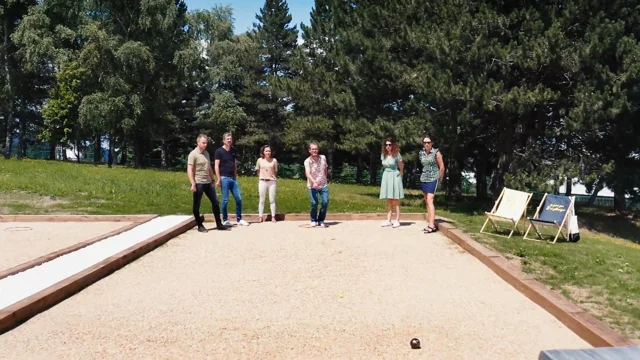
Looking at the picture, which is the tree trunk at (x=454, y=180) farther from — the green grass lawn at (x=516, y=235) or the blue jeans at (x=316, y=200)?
the blue jeans at (x=316, y=200)

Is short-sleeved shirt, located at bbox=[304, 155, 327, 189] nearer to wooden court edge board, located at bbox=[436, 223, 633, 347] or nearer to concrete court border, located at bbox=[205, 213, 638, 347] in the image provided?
concrete court border, located at bbox=[205, 213, 638, 347]

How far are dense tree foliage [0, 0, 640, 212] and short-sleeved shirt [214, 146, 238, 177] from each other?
7.50m

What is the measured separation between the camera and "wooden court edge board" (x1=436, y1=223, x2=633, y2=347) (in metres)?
4.61

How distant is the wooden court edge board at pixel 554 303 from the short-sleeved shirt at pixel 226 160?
4.75 m

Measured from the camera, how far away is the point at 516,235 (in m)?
10.7

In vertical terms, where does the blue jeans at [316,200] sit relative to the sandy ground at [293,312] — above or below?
above

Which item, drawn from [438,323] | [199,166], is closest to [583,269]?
[438,323]

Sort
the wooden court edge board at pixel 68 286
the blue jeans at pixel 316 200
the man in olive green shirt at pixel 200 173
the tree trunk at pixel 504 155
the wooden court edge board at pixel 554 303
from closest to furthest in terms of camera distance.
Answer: the wooden court edge board at pixel 554 303 → the wooden court edge board at pixel 68 286 → the man in olive green shirt at pixel 200 173 → the blue jeans at pixel 316 200 → the tree trunk at pixel 504 155

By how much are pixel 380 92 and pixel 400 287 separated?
1718cm

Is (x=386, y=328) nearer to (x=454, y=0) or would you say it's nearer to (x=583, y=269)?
(x=583, y=269)

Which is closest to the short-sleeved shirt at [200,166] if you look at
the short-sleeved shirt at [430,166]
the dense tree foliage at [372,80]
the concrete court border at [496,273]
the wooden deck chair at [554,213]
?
the concrete court border at [496,273]

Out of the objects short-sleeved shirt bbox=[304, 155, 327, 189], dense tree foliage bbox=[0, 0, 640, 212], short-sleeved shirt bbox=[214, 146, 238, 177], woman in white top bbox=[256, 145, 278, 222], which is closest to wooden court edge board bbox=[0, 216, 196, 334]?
short-sleeved shirt bbox=[214, 146, 238, 177]

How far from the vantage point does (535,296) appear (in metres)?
5.97

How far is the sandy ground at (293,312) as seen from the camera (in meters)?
4.50
